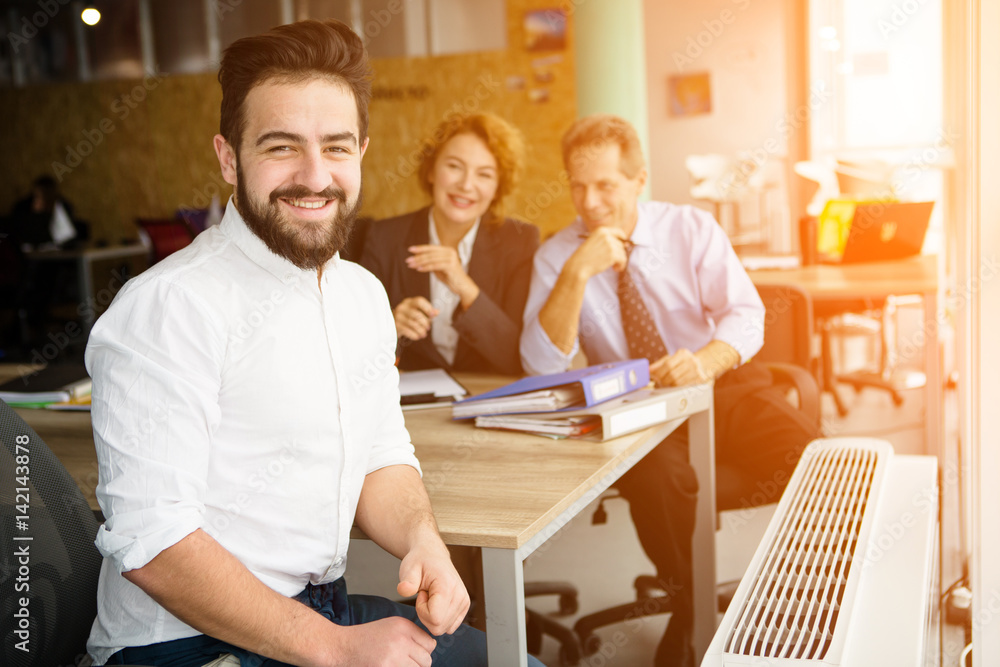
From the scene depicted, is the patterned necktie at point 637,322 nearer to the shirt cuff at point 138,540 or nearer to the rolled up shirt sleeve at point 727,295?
the rolled up shirt sleeve at point 727,295

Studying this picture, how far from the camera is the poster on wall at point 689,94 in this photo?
7234mm

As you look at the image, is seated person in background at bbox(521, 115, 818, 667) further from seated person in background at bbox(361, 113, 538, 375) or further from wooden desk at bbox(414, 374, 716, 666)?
wooden desk at bbox(414, 374, 716, 666)

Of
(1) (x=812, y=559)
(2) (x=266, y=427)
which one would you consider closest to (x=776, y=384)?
(1) (x=812, y=559)

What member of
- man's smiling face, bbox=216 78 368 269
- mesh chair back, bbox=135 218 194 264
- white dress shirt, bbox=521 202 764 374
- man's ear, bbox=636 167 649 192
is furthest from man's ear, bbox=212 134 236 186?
mesh chair back, bbox=135 218 194 264

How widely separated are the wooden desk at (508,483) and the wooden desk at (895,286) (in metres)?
1.08

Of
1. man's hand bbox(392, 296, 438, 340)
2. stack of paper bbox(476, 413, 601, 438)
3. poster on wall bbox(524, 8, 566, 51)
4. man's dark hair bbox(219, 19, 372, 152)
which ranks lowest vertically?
stack of paper bbox(476, 413, 601, 438)

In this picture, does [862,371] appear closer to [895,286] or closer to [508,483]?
[895,286]

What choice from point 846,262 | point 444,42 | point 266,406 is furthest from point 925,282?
point 444,42

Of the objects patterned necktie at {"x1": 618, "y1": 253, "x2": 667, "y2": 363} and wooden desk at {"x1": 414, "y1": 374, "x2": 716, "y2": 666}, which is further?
patterned necktie at {"x1": 618, "y1": 253, "x2": 667, "y2": 363}

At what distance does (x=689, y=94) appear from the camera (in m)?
7.29

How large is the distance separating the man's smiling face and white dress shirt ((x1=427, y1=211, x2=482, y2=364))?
1159 mm

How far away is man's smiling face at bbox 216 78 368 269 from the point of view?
122 centimetres

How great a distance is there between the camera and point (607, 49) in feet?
9.85

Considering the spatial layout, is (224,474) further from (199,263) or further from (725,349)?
(725,349)
